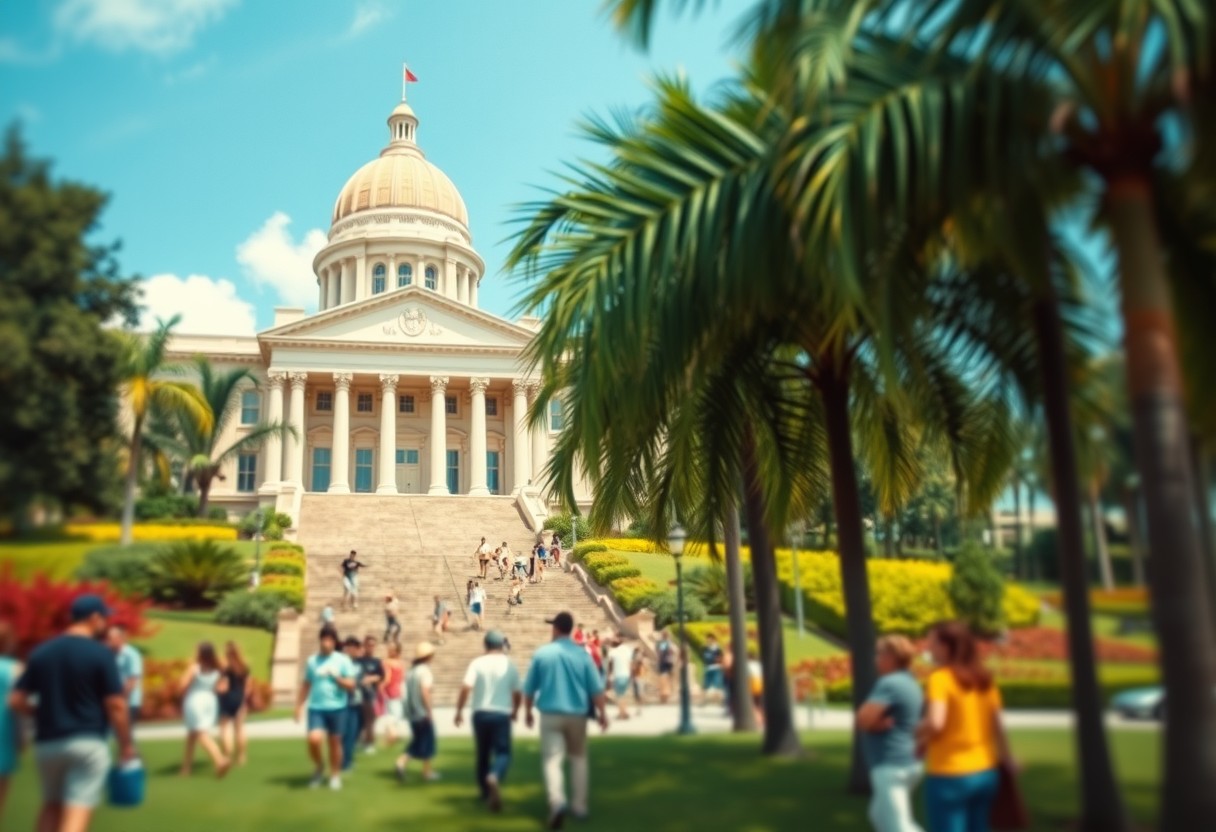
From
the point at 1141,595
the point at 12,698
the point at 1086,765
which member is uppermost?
the point at 1141,595

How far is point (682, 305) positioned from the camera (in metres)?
6.57

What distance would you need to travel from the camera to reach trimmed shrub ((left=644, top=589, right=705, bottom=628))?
10416 mm

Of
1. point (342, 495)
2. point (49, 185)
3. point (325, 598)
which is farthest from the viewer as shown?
point (342, 495)

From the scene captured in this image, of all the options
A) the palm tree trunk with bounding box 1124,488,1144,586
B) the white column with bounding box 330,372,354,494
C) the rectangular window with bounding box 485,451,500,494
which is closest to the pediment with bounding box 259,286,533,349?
the white column with bounding box 330,372,354,494

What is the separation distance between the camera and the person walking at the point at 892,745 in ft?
19.1

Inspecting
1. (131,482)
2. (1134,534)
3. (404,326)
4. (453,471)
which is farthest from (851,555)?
(453,471)

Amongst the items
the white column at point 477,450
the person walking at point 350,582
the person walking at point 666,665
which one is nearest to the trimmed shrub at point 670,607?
the person walking at point 666,665

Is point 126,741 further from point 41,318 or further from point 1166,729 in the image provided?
point 1166,729

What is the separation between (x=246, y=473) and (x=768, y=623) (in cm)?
391

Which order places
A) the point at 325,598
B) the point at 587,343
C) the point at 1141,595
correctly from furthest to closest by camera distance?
the point at 325,598
the point at 587,343
the point at 1141,595

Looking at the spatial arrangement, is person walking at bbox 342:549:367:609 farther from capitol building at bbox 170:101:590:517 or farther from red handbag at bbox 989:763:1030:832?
red handbag at bbox 989:763:1030:832

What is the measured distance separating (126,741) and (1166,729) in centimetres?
537

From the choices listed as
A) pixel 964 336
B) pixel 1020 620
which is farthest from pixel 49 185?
pixel 1020 620

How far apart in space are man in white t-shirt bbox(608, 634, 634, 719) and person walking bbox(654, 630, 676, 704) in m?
0.29
